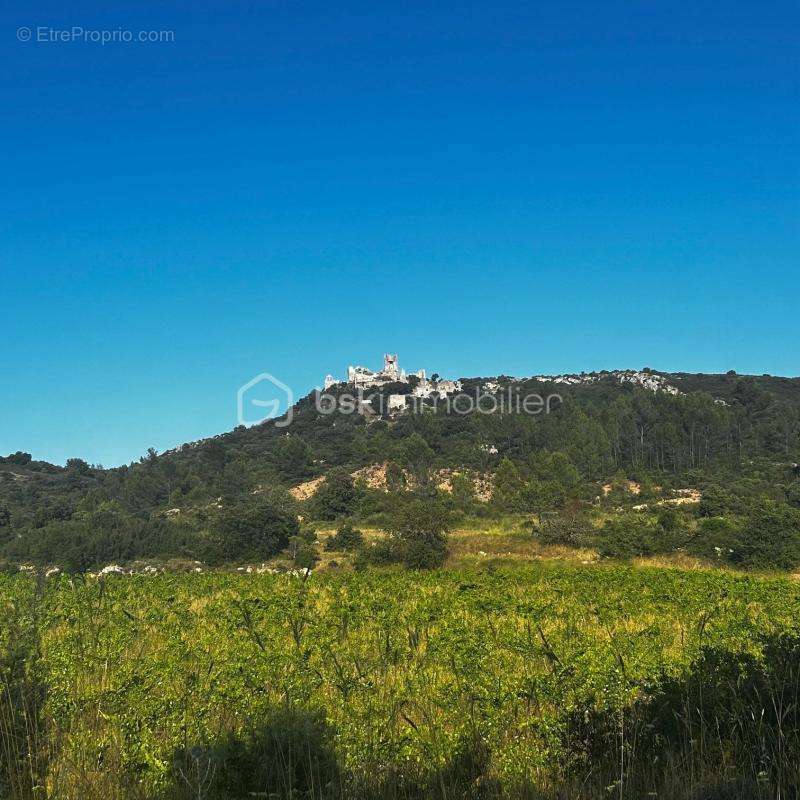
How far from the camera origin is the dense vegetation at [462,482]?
1281 inches

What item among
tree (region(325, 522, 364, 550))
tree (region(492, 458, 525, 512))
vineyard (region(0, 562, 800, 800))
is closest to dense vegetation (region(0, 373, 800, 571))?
tree (region(492, 458, 525, 512))

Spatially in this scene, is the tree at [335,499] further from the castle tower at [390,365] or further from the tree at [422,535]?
the castle tower at [390,365]

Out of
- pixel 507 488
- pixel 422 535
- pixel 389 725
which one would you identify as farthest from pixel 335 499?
pixel 389 725

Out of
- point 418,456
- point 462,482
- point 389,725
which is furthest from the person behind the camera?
point 418,456

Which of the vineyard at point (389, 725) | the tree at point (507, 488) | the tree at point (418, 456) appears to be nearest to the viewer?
the vineyard at point (389, 725)

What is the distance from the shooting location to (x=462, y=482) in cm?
5056

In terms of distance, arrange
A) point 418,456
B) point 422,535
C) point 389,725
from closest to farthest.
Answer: point 389,725, point 422,535, point 418,456

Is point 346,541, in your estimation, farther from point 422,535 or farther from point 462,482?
point 462,482

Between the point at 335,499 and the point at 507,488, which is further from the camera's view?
the point at 507,488

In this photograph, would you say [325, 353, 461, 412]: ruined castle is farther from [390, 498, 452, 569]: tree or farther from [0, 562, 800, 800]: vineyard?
[0, 562, 800, 800]: vineyard

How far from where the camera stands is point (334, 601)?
12.4 meters

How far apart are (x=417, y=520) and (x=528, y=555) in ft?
18.9

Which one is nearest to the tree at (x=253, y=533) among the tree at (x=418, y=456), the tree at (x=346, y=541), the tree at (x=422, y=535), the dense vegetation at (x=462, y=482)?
the dense vegetation at (x=462, y=482)

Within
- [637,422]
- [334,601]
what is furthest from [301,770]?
[637,422]
